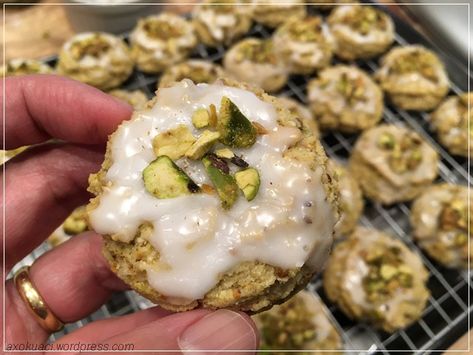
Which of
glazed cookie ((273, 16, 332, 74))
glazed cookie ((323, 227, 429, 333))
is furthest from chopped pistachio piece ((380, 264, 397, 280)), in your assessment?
glazed cookie ((273, 16, 332, 74))

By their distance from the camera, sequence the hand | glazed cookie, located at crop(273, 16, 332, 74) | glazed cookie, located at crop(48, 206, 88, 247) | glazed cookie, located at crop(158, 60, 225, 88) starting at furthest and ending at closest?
glazed cookie, located at crop(273, 16, 332, 74) → glazed cookie, located at crop(158, 60, 225, 88) → glazed cookie, located at crop(48, 206, 88, 247) → the hand

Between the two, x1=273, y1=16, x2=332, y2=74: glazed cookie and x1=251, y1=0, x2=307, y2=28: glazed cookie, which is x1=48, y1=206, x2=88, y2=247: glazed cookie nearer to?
x1=273, y1=16, x2=332, y2=74: glazed cookie

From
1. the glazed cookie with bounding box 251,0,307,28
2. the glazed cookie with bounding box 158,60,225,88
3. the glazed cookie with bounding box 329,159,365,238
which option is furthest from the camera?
the glazed cookie with bounding box 251,0,307,28

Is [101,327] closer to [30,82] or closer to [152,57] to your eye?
[30,82]

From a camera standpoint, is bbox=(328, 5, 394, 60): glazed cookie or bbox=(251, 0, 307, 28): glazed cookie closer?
bbox=(328, 5, 394, 60): glazed cookie

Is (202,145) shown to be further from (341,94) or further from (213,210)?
(341,94)

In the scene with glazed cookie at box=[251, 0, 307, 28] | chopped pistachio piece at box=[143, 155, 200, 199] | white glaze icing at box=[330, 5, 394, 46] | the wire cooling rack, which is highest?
white glaze icing at box=[330, 5, 394, 46]
